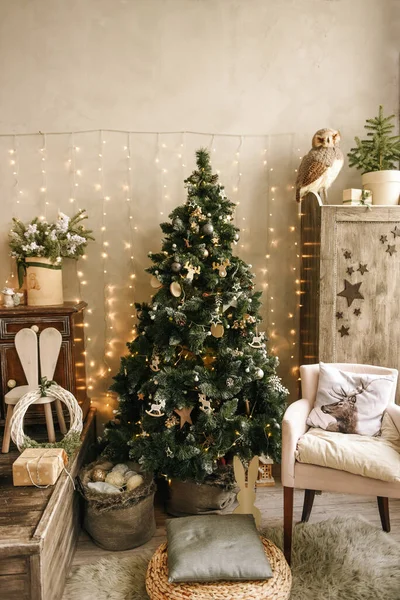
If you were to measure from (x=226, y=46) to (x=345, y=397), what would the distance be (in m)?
2.48

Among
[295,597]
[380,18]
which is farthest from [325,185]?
[295,597]

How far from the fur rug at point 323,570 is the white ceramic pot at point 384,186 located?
1.98 meters

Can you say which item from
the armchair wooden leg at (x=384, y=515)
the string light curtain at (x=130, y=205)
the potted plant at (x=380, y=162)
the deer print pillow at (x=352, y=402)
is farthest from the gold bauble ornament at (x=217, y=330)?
the potted plant at (x=380, y=162)

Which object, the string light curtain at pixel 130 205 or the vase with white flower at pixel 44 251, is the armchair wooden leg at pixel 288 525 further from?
the vase with white flower at pixel 44 251

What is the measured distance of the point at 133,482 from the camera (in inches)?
95.9

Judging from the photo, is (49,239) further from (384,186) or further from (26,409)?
(384,186)

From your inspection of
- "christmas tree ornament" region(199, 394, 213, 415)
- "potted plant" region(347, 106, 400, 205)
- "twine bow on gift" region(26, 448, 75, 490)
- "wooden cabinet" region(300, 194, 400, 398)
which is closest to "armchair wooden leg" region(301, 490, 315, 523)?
"christmas tree ornament" region(199, 394, 213, 415)

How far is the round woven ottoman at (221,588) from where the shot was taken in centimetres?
176

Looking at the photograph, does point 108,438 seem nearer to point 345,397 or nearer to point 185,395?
point 185,395

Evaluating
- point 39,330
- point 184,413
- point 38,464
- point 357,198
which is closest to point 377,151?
point 357,198

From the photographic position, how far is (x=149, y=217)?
3.24 m

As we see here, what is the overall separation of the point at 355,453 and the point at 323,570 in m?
0.58

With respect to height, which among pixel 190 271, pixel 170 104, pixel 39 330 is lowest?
pixel 39 330

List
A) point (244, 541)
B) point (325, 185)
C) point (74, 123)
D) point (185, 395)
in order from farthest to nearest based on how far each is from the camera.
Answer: point (74, 123) → point (325, 185) → point (185, 395) → point (244, 541)
